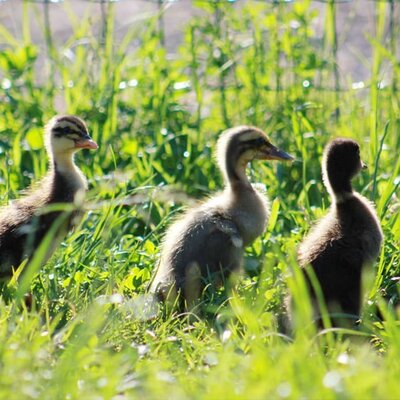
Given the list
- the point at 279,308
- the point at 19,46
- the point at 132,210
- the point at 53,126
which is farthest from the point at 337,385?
the point at 19,46

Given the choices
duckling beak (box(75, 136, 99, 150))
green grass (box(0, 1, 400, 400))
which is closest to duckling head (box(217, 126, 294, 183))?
green grass (box(0, 1, 400, 400))

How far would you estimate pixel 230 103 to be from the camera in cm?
771

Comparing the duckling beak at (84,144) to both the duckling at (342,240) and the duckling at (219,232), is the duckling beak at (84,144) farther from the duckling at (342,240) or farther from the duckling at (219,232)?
the duckling at (342,240)

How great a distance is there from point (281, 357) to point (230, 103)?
421cm

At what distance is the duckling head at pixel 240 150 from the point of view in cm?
614

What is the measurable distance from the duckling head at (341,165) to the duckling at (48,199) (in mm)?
1301

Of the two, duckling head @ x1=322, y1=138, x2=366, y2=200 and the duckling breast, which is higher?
duckling head @ x1=322, y1=138, x2=366, y2=200

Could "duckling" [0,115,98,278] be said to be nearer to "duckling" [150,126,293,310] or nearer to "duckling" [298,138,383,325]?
"duckling" [150,126,293,310]

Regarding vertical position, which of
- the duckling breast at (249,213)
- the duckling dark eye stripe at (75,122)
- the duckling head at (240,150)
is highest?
the duckling dark eye stripe at (75,122)

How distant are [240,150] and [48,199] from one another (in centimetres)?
113

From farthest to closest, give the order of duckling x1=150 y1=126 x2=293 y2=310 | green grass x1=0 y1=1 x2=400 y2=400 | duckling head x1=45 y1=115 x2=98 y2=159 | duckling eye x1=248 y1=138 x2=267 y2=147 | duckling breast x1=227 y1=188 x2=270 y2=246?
duckling eye x1=248 y1=138 x2=267 y2=147, duckling head x1=45 y1=115 x2=98 y2=159, duckling breast x1=227 y1=188 x2=270 y2=246, duckling x1=150 y1=126 x2=293 y2=310, green grass x1=0 y1=1 x2=400 y2=400

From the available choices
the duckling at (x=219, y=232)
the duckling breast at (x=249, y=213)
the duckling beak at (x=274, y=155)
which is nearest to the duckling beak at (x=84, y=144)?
the duckling at (x=219, y=232)

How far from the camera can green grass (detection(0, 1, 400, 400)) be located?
3689 mm

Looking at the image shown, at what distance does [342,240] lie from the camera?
5145 mm
